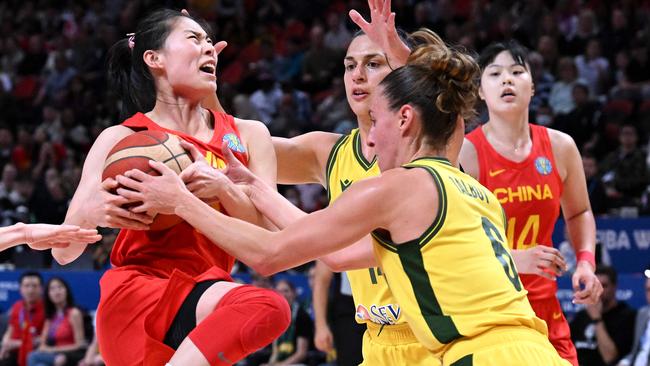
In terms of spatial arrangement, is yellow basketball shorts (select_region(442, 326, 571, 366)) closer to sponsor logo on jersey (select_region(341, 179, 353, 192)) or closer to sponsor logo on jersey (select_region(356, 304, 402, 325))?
sponsor logo on jersey (select_region(356, 304, 402, 325))

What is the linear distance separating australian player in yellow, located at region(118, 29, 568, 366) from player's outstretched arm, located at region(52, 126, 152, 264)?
0.23 meters

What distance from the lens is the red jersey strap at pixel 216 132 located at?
427 cm

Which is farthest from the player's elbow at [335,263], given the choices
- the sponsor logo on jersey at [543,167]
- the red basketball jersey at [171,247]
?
the sponsor logo on jersey at [543,167]

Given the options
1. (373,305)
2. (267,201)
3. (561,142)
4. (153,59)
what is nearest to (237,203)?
(267,201)

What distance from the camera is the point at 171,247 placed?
13.7ft

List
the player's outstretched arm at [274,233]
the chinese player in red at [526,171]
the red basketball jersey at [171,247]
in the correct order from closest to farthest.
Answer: the player's outstretched arm at [274,233]
the red basketball jersey at [171,247]
the chinese player in red at [526,171]

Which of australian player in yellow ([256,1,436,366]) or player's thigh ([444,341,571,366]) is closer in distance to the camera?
player's thigh ([444,341,571,366])

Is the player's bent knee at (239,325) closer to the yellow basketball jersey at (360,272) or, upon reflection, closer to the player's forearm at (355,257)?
the player's forearm at (355,257)

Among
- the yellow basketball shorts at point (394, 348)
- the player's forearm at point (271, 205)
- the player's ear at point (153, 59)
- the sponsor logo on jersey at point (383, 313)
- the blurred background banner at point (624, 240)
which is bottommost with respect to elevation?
the blurred background banner at point (624, 240)

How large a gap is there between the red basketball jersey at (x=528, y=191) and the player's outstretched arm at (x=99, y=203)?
7.43ft

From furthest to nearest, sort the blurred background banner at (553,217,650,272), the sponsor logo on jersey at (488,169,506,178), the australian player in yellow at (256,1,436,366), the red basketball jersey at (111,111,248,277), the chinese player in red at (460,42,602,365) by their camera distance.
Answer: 1. the blurred background banner at (553,217,650,272)
2. the sponsor logo on jersey at (488,169,506,178)
3. the chinese player in red at (460,42,602,365)
4. the australian player in yellow at (256,1,436,366)
5. the red basketball jersey at (111,111,248,277)

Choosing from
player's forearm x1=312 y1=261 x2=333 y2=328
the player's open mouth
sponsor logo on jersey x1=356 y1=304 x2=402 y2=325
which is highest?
the player's open mouth

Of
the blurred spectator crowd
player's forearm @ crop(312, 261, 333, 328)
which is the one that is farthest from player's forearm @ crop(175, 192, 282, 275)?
the blurred spectator crowd

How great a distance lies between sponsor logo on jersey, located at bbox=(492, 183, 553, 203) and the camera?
218 inches
